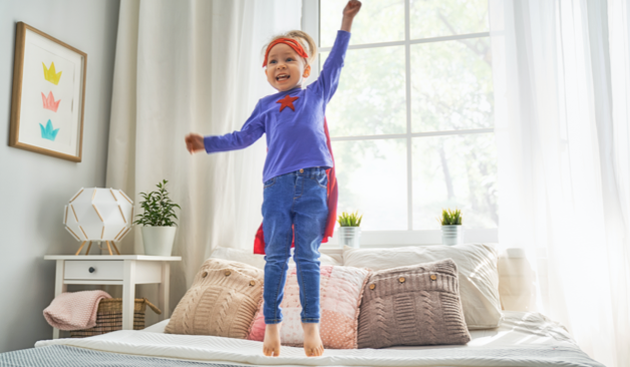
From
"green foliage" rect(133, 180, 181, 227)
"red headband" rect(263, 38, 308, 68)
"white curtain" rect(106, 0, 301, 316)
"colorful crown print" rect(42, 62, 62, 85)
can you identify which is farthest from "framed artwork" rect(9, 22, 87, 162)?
"red headband" rect(263, 38, 308, 68)

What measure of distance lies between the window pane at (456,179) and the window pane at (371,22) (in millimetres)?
613

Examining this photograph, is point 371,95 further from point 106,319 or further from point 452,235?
point 106,319

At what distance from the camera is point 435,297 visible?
1732 millimetres

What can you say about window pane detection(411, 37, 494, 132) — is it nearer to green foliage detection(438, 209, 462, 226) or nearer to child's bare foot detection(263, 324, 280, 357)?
green foliage detection(438, 209, 462, 226)

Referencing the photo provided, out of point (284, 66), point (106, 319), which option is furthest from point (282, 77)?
point (106, 319)

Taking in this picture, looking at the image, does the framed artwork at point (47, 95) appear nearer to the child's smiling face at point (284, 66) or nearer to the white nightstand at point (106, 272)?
the white nightstand at point (106, 272)

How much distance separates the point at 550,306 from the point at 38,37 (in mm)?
2475

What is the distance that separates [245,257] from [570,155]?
1452 mm

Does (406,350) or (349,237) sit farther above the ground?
(349,237)

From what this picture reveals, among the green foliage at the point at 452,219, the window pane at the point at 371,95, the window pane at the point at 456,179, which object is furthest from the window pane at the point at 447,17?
Result: the green foliage at the point at 452,219

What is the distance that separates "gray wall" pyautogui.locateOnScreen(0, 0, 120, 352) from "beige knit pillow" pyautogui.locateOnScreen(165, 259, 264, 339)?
30.8 inches

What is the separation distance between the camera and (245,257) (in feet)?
7.54

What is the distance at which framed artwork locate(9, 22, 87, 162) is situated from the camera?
2197 millimetres

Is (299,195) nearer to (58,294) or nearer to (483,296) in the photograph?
(483,296)
